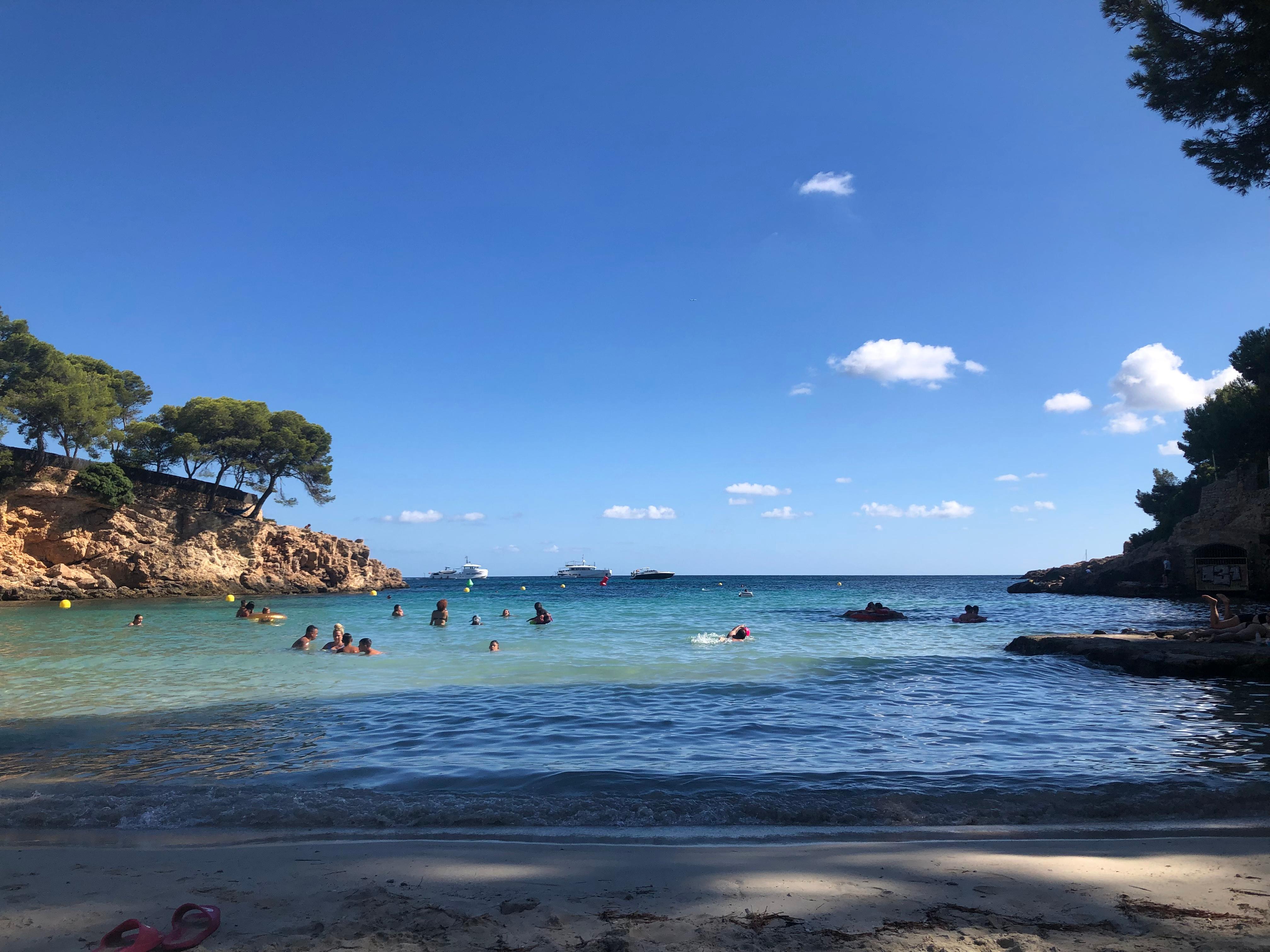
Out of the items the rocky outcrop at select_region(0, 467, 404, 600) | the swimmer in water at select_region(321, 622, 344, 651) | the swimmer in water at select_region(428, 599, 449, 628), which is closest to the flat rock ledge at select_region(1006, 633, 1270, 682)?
the swimmer in water at select_region(321, 622, 344, 651)

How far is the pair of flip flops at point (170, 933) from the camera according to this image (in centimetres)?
295

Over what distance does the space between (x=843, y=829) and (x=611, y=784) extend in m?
2.07

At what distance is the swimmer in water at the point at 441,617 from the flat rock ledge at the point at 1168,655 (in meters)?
18.7

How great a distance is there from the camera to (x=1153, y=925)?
3.16m

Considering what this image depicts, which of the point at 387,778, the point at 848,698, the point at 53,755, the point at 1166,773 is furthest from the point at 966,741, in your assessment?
the point at 53,755

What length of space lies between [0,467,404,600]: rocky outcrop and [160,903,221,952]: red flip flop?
4508cm

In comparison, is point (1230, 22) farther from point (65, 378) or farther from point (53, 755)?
point (65, 378)

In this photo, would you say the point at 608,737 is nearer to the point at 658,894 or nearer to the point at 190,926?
the point at 658,894

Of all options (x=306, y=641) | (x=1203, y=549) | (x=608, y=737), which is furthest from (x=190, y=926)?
(x=1203, y=549)

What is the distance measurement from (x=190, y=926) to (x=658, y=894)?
226 centimetres

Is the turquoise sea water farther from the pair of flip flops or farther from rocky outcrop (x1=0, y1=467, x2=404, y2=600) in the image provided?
rocky outcrop (x1=0, y1=467, x2=404, y2=600)

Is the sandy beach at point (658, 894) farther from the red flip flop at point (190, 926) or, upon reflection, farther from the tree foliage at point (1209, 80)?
the tree foliage at point (1209, 80)

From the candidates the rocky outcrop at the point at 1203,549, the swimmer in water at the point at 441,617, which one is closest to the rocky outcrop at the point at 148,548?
the swimmer in water at the point at 441,617

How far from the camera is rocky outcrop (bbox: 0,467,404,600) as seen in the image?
37.7 metres
